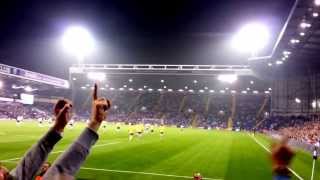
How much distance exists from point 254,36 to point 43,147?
67384 millimetres

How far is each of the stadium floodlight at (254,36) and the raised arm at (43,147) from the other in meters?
66.2

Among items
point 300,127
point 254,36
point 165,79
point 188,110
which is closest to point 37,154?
point 300,127

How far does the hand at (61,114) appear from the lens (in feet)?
9.70

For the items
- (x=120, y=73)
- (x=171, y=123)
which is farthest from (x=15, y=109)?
(x=171, y=123)

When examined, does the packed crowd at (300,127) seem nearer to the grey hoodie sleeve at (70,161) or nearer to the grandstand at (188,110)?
the grandstand at (188,110)

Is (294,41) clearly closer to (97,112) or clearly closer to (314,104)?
(314,104)

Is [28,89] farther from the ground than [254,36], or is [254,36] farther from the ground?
[254,36]

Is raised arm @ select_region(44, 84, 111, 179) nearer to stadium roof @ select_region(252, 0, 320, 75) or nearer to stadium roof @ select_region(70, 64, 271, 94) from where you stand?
stadium roof @ select_region(252, 0, 320, 75)

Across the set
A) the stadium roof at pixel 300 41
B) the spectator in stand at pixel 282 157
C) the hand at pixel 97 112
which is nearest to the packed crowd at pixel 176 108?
the stadium roof at pixel 300 41

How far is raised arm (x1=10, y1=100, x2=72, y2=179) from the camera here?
2955 millimetres

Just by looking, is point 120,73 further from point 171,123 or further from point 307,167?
point 307,167

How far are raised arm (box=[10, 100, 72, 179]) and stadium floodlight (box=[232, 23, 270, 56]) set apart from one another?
217ft

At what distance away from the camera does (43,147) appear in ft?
9.70

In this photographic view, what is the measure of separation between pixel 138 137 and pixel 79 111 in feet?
201
